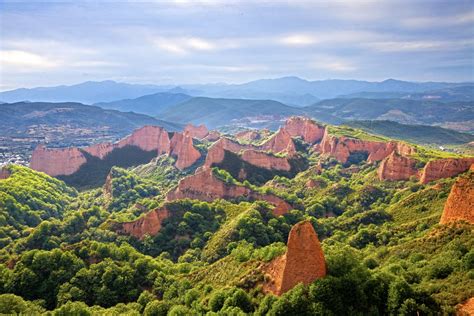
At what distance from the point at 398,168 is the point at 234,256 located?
5352 cm

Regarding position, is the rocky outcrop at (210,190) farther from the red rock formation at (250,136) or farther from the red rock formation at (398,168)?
the red rock formation at (250,136)

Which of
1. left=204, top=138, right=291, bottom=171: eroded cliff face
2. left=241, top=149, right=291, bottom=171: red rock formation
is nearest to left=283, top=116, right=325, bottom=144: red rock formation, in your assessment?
left=204, top=138, right=291, bottom=171: eroded cliff face

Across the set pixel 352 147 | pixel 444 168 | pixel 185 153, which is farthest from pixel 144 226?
pixel 352 147

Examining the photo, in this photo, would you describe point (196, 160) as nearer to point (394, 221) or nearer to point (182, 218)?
point (182, 218)

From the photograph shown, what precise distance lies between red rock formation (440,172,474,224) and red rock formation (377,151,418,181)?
4109 centimetres

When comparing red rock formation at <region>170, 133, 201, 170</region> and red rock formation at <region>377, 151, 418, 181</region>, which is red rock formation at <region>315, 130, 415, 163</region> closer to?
red rock formation at <region>377, 151, 418, 181</region>

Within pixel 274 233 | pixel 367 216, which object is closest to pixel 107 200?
pixel 274 233

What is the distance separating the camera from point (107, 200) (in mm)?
101188

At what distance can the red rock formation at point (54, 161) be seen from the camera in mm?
123375

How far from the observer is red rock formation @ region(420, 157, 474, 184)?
77.1m

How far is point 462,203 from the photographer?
149 feet

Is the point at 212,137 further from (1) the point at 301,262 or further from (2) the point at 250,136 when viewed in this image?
(1) the point at 301,262

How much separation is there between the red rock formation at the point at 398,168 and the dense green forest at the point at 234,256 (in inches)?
118

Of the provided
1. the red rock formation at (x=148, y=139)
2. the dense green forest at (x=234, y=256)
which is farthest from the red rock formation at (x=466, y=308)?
the red rock formation at (x=148, y=139)
